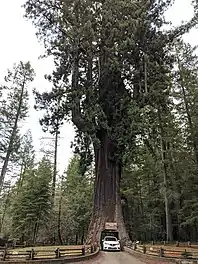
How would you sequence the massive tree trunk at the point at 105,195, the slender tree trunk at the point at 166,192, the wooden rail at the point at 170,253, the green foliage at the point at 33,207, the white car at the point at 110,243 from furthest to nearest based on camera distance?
1. the green foliage at the point at 33,207
2. the slender tree trunk at the point at 166,192
3. the massive tree trunk at the point at 105,195
4. the white car at the point at 110,243
5. the wooden rail at the point at 170,253

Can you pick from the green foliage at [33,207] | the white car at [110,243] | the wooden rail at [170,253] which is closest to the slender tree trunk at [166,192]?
the white car at [110,243]

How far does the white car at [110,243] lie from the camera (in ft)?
68.8

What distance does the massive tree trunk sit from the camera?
22783 mm

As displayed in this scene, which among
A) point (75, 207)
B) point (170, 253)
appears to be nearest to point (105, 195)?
point (170, 253)

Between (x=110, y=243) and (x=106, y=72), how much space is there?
500 inches

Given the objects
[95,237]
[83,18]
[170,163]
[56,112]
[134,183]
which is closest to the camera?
[95,237]

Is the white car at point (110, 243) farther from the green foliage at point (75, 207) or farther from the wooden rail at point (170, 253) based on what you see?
the green foliage at point (75, 207)

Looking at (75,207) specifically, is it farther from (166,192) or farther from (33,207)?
(166,192)

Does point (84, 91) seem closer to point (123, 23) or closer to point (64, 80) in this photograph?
point (64, 80)

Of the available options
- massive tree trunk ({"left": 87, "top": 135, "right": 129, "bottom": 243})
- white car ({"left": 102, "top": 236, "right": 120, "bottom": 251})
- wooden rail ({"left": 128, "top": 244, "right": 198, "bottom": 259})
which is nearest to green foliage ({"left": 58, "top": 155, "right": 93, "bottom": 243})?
massive tree trunk ({"left": 87, "top": 135, "right": 129, "bottom": 243})

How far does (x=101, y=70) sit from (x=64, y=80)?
10.9 ft

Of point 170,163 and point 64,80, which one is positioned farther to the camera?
point 170,163

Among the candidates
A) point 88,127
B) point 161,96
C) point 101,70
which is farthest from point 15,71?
point 161,96

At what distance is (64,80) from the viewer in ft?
86.8
